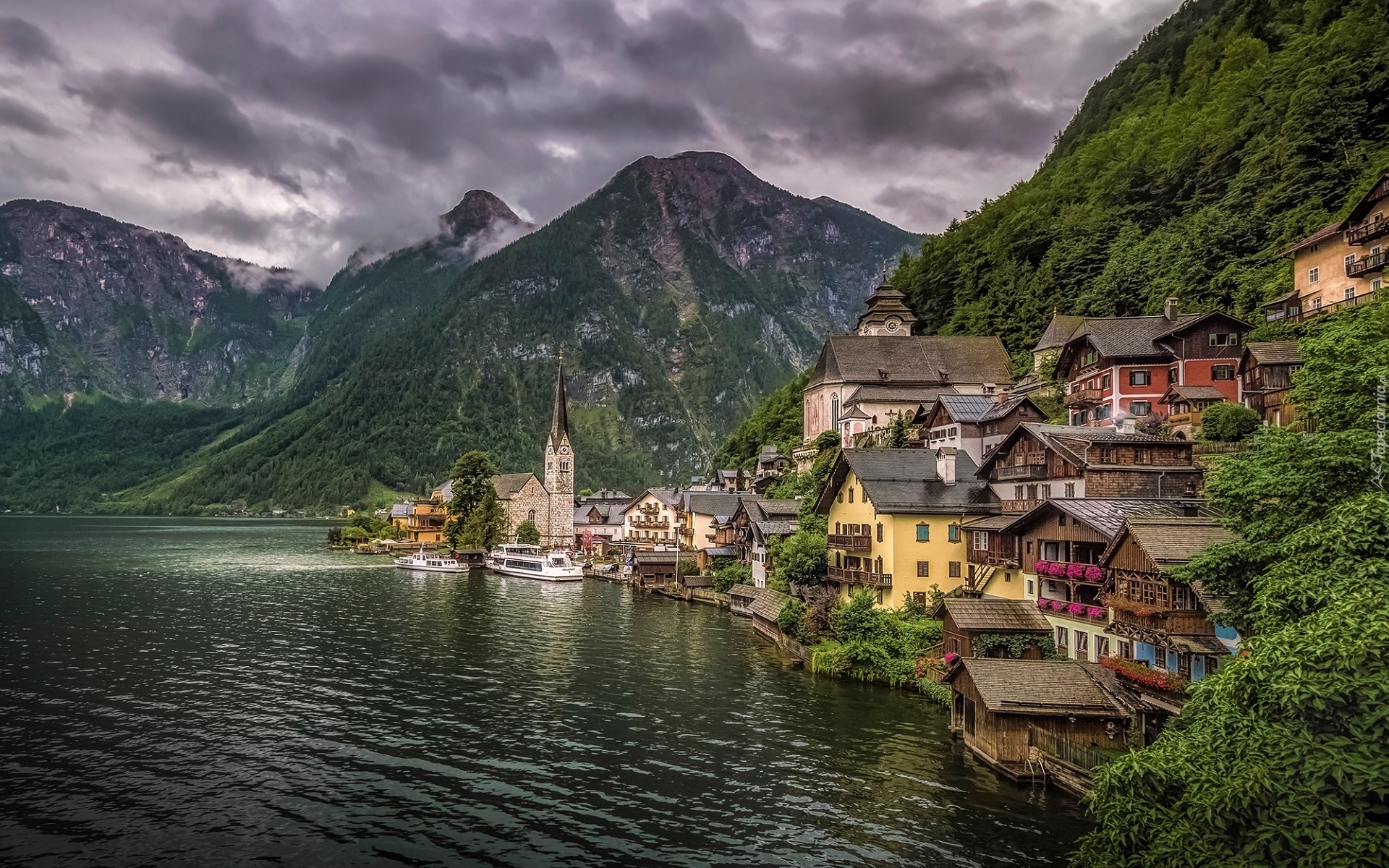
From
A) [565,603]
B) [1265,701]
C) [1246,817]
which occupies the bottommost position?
[565,603]

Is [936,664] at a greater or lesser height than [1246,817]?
Answer: lesser

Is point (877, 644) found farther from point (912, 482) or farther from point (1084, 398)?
point (1084, 398)

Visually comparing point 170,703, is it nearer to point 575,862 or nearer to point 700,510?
point 575,862

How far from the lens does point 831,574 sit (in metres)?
57.0

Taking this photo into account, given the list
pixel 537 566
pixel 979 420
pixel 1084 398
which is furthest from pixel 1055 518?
pixel 537 566

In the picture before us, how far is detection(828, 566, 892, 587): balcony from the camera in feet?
Answer: 164

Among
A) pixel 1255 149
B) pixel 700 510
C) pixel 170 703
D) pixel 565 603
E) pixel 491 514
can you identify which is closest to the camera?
pixel 170 703

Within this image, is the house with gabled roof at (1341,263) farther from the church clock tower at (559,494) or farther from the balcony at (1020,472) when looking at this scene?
the church clock tower at (559,494)

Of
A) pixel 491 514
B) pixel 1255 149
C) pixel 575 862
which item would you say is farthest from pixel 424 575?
pixel 1255 149

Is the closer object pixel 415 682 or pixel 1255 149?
pixel 415 682

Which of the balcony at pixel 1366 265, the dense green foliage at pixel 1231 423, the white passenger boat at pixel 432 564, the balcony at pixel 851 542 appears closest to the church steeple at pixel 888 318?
the balcony at pixel 851 542

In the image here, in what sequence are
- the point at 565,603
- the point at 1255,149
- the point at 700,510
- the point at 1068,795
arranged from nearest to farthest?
the point at 1068,795 < the point at 1255,149 < the point at 565,603 < the point at 700,510

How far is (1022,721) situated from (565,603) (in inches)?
2365

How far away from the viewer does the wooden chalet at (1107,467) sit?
135ft
